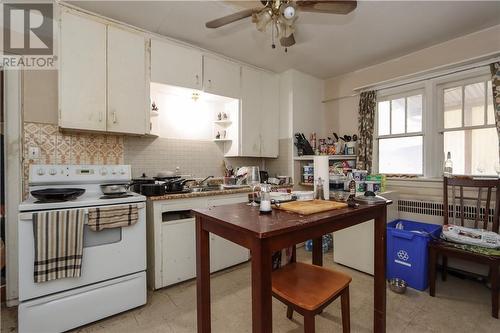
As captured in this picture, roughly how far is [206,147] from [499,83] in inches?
125

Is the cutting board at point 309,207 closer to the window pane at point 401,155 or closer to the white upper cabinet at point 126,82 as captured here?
the white upper cabinet at point 126,82

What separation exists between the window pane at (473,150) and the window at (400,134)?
0.31m

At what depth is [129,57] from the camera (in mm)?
2275

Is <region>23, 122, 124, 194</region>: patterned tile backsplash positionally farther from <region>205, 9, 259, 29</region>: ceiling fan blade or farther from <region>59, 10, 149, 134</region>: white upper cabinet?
<region>205, 9, 259, 29</region>: ceiling fan blade

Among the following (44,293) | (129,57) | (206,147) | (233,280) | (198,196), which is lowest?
(233,280)

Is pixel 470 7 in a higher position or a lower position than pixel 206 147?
higher

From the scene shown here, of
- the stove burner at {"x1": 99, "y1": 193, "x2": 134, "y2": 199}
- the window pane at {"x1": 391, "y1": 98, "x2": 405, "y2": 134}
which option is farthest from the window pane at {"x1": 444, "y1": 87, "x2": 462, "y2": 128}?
the stove burner at {"x1": 99, "y1": 193, "x2": 134, "y2": 199}

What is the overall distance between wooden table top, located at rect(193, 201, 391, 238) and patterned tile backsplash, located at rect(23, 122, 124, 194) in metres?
1.67

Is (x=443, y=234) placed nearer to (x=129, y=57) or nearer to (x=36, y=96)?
(x=129, y=57)

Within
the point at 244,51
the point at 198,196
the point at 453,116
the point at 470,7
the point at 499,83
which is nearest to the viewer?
the point at 470,7

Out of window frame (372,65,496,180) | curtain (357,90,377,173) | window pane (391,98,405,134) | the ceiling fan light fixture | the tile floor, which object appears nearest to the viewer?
the ceiling fan light fixture

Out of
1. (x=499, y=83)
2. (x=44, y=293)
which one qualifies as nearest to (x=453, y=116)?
(x=499, y=83)

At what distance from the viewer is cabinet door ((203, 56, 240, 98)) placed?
109 inches

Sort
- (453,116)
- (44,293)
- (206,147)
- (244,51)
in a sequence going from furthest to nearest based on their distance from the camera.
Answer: (206,147) < (244,51) < (453,116) < (44,293)
